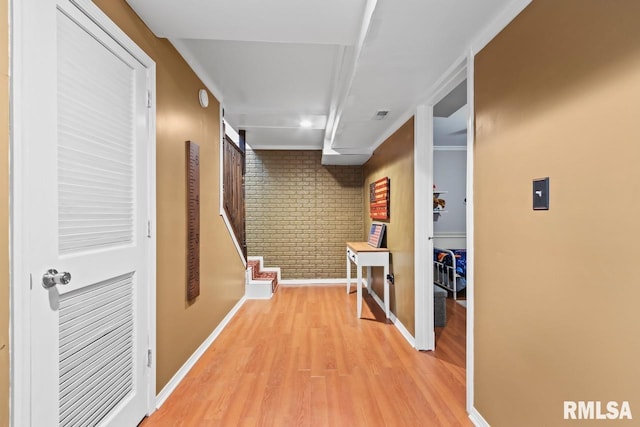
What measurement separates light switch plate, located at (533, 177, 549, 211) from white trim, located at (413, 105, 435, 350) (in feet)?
4.21

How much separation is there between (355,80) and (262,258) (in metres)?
3.60

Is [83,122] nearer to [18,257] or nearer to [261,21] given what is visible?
[18,257]

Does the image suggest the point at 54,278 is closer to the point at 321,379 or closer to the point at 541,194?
the point at 321,379

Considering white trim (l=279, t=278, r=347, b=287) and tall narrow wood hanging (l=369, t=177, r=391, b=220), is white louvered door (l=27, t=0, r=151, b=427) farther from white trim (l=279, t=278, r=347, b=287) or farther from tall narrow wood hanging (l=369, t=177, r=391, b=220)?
white trim (l=279, t=278, r=347, b=287)

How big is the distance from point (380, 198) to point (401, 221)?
829mm

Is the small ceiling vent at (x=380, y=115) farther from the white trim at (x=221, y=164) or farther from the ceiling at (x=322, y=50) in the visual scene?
the white trim at (x=221, y=164)

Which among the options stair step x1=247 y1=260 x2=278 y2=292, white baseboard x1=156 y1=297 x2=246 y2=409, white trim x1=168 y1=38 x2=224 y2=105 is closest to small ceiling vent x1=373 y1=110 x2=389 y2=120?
white trim x1=168 y1=38 x2=224 y2=105

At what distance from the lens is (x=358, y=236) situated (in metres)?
5.01

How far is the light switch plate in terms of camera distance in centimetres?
110

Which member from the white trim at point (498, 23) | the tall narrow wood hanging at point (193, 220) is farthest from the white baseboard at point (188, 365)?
the white trim at point (498, 23)

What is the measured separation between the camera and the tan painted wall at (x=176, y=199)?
1.73 meters

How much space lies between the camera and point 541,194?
1121 millimetres

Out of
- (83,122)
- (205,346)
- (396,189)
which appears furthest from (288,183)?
(83,122)

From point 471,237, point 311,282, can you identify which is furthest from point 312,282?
point 471,237
